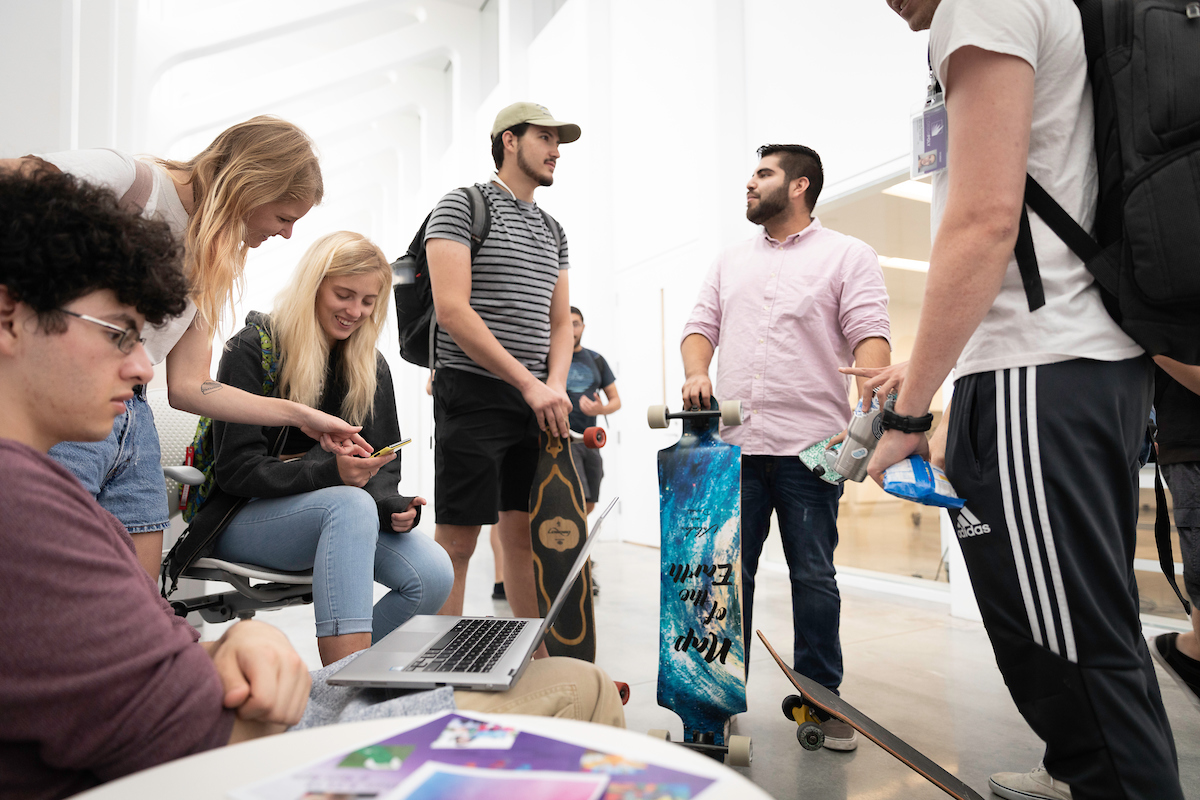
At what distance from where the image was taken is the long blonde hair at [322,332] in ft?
6.38

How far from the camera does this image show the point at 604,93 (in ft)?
23.9

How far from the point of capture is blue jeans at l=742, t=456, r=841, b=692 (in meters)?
2.02

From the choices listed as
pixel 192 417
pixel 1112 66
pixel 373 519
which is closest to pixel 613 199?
pixel 192 417

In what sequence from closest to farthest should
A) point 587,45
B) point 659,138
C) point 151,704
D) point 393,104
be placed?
point 151,704
point 659,138
point 587,45
point 393,104

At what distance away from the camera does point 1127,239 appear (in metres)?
0.97

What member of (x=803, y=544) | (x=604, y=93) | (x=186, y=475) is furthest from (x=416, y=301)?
(x=604, y=93)

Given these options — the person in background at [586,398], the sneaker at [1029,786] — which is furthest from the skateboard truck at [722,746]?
the person in background at [586,398]

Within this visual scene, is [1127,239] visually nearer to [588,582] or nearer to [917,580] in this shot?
[588,582]

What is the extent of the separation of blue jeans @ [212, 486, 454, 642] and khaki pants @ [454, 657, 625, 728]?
2.78 ft

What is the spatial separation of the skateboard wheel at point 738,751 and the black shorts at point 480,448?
84 cm

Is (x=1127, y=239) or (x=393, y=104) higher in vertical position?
(x=393, y=104)

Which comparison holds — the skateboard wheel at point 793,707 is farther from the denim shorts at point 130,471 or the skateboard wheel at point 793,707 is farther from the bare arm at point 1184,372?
the denim shorts at point 130,471

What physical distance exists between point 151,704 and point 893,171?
4.21 m

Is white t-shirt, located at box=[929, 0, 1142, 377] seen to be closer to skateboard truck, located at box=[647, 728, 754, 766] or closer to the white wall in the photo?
skateboard truck, located at box=[647, 728, 754, 766]
